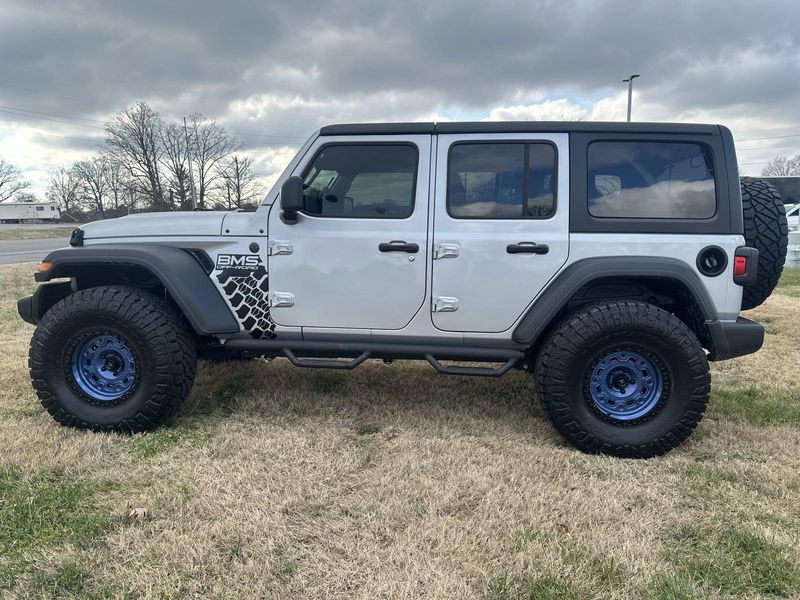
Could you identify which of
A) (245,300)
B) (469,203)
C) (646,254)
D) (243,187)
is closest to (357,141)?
(469,203)

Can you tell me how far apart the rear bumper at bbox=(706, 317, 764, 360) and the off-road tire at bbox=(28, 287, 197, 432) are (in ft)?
10.1

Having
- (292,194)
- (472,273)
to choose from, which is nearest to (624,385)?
(472,273)

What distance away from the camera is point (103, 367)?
3352 mm

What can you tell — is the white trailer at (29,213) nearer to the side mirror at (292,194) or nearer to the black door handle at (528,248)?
the side mirror at (292,194)

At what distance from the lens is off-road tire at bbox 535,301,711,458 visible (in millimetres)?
2939

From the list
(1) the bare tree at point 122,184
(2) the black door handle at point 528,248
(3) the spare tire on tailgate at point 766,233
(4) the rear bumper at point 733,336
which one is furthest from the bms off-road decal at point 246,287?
(1) the bare tree at point 122,184

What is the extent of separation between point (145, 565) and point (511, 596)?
1.40 metres

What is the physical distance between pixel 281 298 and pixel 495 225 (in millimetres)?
1373

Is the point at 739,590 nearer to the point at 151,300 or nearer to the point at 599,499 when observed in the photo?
the point at 599,499

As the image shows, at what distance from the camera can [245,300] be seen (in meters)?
3.30

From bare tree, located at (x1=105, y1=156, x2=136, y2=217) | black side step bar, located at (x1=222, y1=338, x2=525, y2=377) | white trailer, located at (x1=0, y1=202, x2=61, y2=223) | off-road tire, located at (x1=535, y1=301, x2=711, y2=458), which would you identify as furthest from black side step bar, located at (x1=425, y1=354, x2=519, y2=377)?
white trailer, located at (x1=0, y1=202, x2=61, y2=223)

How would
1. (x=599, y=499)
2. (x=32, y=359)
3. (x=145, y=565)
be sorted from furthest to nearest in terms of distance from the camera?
1. (x=32, y=359)
2. (x=599, y=499)
3. (x=145, y=565)

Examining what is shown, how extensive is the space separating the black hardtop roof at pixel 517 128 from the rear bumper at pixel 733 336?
3.65 feet

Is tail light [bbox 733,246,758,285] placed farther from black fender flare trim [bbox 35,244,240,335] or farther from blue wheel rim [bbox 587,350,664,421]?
black fender flare trim [bbox 35,244,240,335]
